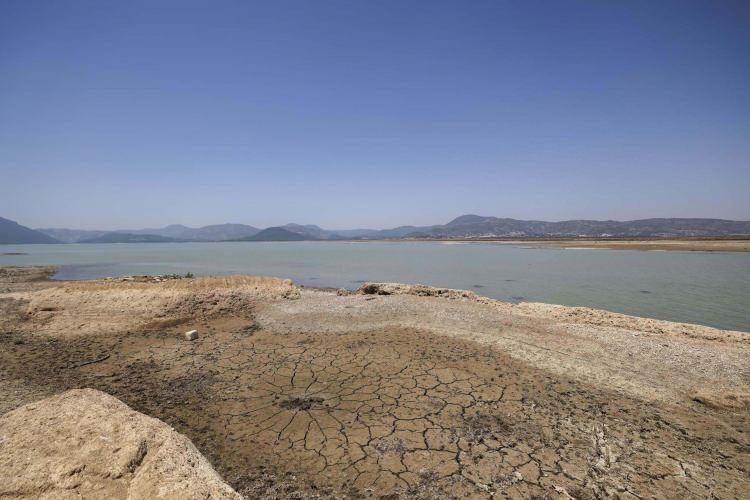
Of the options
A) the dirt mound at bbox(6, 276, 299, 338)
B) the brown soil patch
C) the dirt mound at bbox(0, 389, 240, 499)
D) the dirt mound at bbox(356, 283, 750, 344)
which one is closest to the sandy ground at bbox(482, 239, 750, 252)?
the dirt mound at bbox(356, 283, 750, 344)

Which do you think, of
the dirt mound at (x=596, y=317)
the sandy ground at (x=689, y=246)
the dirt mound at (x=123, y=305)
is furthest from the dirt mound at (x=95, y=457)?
the sandy ground at (x=689, y=246)

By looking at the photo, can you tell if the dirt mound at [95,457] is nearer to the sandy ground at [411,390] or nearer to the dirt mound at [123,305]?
the sandy ground at [411,390]

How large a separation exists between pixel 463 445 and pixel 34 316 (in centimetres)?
1630

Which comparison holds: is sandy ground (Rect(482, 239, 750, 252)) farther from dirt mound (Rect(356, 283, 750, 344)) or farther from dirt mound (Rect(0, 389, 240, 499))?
dirt mound (Rect(0, 389, 240, 499))

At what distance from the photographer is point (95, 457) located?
3.44m

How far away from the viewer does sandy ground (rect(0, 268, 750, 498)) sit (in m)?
4.58

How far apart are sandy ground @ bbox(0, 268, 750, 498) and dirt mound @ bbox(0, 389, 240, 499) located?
50.2 inches

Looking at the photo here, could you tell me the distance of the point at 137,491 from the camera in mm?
3029

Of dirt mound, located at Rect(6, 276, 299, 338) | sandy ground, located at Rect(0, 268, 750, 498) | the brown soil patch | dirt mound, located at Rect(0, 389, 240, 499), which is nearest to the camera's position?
dirt mound, located at Rect(0, 389, 240, 499)

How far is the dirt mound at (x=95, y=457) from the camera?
3.03m

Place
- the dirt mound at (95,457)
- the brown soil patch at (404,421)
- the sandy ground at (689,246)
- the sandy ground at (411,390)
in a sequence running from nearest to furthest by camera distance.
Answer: the dirt mound at (95,457) < the brown soil patch at (404,421) < the sandy ground at (411,390) < the sandy ground at (689,246)

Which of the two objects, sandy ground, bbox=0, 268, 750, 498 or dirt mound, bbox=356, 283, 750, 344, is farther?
dirt mound, bbox=356, 283, 750, 344

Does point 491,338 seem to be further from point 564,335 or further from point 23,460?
point 23,460

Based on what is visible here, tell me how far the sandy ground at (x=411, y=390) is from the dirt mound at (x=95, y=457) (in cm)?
127
